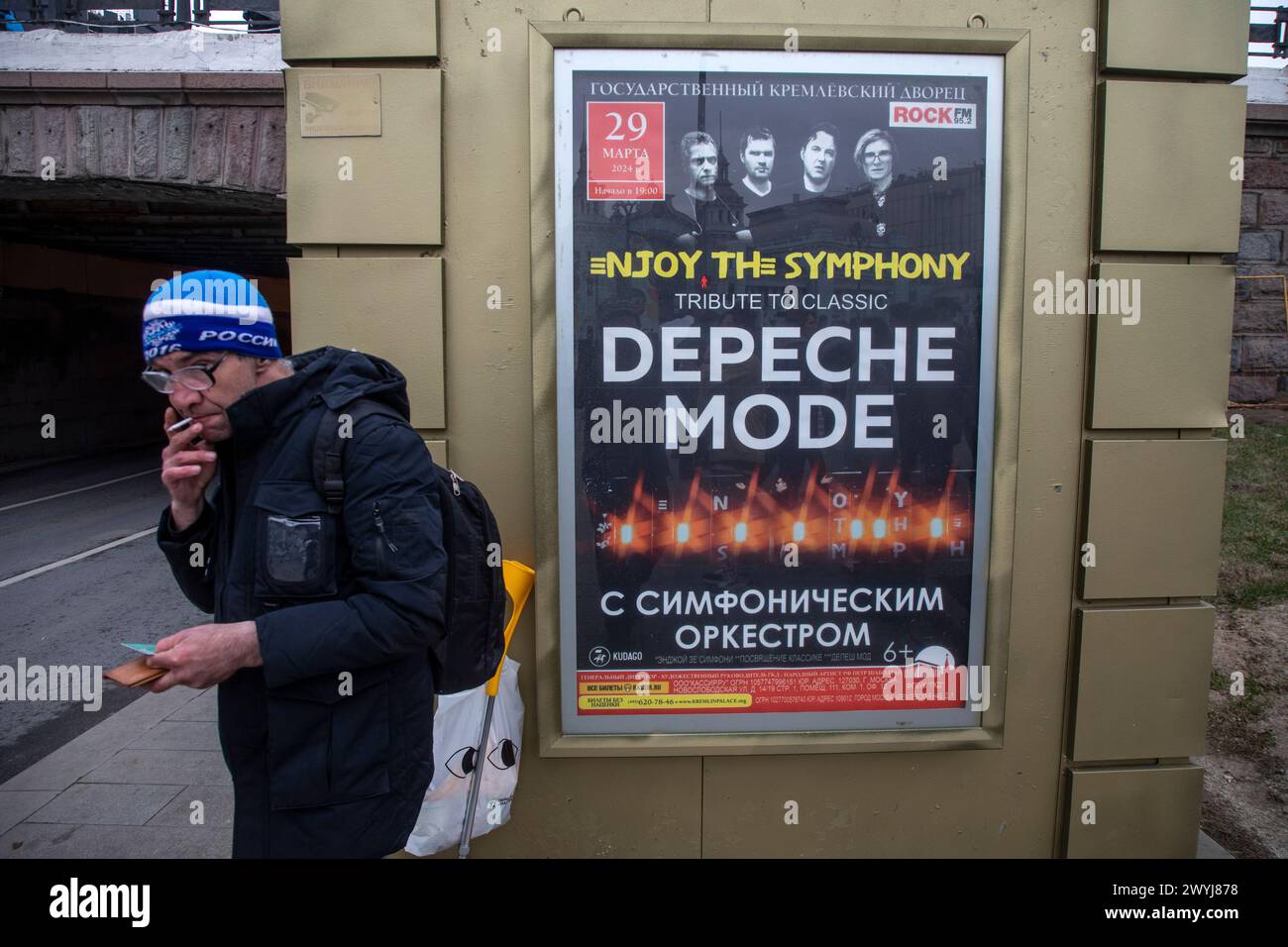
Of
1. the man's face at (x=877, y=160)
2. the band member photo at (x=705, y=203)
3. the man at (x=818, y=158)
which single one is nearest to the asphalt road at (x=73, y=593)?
the band member photo at (x=705, y=203)

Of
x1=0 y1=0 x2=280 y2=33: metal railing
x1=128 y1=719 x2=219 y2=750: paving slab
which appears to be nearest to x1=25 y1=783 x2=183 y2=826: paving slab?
x1=128 y1=719 x2=219 y2=750: paving slab

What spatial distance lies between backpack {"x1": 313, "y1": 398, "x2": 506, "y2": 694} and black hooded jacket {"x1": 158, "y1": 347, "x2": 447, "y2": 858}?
5 centimetres

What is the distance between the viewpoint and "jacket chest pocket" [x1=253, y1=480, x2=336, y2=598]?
1900 mm

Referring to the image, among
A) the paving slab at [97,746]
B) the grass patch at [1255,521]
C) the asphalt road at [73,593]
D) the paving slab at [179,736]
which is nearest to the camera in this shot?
the paving slab at [97,746]

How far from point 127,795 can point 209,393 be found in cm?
306

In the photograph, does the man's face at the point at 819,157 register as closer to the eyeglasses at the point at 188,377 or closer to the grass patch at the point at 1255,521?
the eyeglasses at the point at 188,377

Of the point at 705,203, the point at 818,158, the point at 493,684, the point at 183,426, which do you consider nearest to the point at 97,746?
the point at 493,684

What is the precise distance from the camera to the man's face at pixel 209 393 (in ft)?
6.41

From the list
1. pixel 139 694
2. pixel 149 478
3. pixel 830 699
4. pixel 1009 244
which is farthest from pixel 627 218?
pixel 149 478

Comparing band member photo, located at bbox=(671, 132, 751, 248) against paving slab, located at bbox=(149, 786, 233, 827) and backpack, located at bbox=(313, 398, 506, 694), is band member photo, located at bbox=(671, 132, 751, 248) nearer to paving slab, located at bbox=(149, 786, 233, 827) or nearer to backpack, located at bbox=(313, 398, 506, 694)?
backpack, located at bbox=(313, 398, 506, 694)

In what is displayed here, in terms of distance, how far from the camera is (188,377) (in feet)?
6.41

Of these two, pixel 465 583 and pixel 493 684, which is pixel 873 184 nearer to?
pixel 465 583

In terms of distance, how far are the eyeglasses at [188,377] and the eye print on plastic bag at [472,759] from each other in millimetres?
1408
